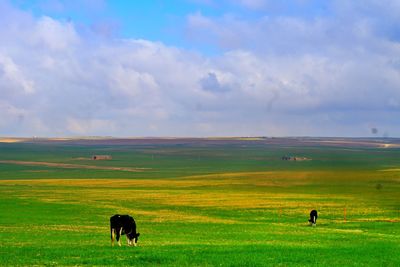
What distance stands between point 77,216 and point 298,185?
6317cm

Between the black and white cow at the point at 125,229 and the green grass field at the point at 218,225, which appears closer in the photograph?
the green grass field at the point at 218,225

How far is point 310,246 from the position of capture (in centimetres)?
2888

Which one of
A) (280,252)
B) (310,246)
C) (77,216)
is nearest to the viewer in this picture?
(280,252)

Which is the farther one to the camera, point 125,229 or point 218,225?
point 218,225

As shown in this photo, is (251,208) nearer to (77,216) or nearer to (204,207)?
(204,207)

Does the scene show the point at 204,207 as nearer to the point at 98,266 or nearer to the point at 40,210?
the point at 40,210

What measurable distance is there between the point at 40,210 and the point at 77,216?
8032mm

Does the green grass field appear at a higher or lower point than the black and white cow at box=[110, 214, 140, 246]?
lower

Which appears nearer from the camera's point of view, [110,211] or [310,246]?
[310,246]

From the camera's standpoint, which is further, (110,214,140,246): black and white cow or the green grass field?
(110,214,140,246): black and white cow

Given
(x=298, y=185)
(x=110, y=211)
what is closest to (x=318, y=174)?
(x=298, y=185)

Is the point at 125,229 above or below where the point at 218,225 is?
above

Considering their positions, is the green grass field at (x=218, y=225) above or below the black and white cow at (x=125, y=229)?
below

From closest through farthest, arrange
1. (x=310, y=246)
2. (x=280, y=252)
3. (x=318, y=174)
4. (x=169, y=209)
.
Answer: (x=280, y=252), (x=310, y=246), (x=169, y=209), (x=318, y=174)
